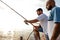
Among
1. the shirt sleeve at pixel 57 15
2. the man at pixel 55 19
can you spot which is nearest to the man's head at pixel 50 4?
the man at pixel 55 19

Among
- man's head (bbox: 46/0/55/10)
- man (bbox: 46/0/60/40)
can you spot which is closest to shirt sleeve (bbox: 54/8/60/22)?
man (bbox: 46/0/60/40)

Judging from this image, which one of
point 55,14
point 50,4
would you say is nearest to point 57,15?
point 55,14

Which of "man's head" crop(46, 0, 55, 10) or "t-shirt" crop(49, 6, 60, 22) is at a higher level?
"man's head" crop(46, 0, 55, 10)

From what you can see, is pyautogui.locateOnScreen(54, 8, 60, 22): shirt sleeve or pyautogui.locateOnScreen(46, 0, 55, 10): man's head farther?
pyautogui.locateOnScreen(46, 0, 55, 10): man's head

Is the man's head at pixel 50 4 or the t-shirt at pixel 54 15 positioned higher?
the man's head at pixel 50 4

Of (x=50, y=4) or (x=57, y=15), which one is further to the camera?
(x=50, y=4)

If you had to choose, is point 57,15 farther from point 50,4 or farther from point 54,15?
point 50,4

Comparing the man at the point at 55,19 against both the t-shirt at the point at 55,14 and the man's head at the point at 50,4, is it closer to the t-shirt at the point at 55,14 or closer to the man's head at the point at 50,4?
the t-shirt at the point at 55,14

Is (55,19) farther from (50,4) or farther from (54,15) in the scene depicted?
(50,4)

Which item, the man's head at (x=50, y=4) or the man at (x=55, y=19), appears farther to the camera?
the man's head at (x=50, y=4)

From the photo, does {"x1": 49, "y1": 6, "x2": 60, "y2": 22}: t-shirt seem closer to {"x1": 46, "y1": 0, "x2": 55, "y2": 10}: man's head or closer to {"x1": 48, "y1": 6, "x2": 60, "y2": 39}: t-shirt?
{"x1": 48, "y1": 6, "x2": 60, "y2": 39}: t-shirt

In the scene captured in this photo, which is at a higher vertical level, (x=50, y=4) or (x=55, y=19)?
(x=50, y=4)

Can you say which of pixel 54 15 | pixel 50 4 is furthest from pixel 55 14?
pixel 50 4

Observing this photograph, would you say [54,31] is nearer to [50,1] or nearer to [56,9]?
[56,9]
